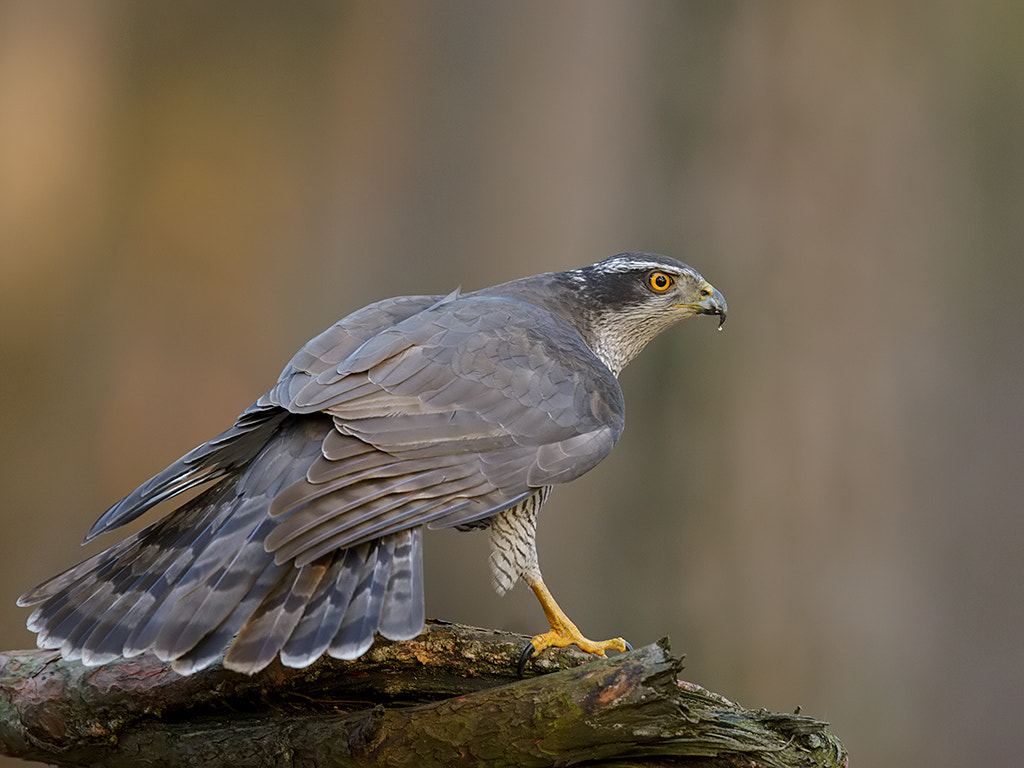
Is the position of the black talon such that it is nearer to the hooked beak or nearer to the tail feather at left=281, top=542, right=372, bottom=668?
the tail feather at left=281, top=542, right=372, bottom=668

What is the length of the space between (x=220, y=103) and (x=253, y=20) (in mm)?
560

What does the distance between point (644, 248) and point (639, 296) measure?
178cm

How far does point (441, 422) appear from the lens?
2314 mm

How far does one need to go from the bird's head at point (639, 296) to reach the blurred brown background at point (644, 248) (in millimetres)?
1531

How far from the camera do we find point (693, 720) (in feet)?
6.65

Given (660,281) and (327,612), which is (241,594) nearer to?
(327,612)

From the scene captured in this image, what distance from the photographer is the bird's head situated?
3.44 metres

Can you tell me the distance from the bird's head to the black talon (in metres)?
1.33

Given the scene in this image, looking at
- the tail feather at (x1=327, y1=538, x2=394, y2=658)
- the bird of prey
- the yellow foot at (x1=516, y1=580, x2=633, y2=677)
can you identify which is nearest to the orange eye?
the bird of prey

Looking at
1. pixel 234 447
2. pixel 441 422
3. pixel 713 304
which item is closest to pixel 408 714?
pixel 441 422

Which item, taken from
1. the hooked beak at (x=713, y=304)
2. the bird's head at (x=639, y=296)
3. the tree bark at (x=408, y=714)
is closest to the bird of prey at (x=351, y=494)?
the tree bark at (x=408, y=714)

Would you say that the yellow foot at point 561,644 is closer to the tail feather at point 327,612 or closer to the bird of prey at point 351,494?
the bird of prey at point 351,494

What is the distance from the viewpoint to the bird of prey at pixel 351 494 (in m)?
1.97

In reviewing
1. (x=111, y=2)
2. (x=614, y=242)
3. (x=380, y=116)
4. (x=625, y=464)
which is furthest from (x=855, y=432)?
(x=111, y=2)
